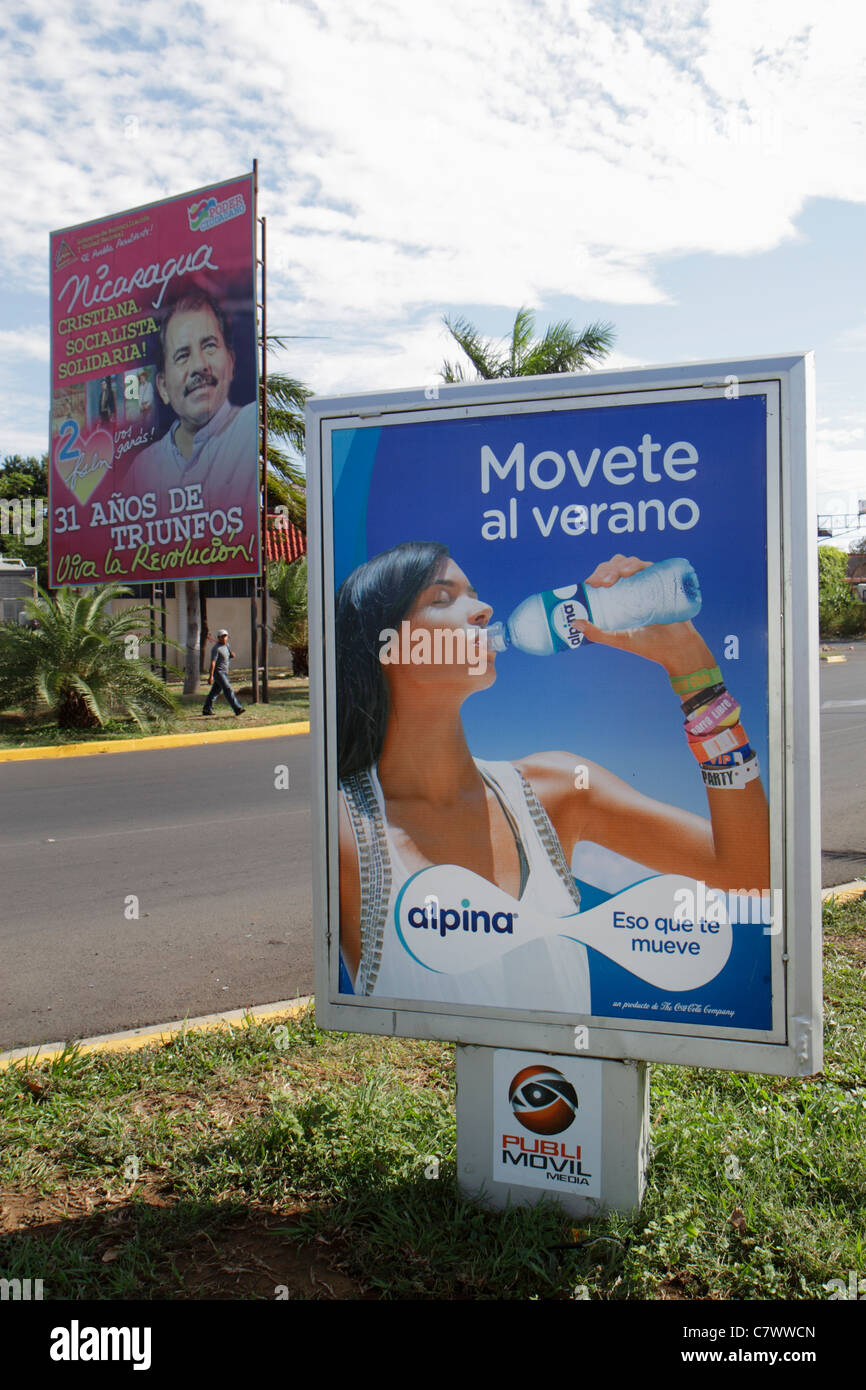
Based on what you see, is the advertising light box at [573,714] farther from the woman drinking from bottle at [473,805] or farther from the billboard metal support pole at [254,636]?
the billboard metal support pole at [254,636]

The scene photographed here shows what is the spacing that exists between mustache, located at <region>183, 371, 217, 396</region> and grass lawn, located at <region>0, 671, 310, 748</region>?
5.40 m

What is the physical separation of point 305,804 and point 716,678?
25.0ft

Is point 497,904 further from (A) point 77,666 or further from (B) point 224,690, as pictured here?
(B) point 224,690

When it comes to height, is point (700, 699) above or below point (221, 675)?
below

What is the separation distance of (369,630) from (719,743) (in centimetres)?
98

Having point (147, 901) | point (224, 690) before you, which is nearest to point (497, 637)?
point (147, 901)

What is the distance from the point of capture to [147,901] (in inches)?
256

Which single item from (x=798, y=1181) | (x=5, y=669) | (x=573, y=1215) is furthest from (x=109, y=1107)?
(x=5, y=669)

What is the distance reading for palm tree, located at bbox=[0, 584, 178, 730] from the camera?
15609mm

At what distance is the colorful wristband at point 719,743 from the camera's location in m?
2.63

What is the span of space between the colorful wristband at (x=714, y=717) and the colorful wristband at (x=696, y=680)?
5cm
